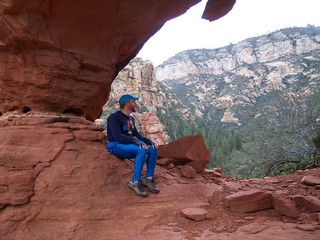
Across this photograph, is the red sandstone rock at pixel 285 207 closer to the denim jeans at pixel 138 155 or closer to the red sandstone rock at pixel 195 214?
the red sandstone rock at pixel 195 214

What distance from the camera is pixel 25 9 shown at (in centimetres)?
486

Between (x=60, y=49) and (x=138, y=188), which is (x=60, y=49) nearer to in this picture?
(x=60, y=49)

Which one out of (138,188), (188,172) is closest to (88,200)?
(138,188)

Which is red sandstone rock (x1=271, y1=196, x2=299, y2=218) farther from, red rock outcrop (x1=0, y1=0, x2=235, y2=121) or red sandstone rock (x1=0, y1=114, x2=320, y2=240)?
red rock outcrop (x1=0, y1=0, x2=235, y2=121)

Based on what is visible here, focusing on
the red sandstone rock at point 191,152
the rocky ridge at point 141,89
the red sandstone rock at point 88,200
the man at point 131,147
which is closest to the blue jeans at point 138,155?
the man at point 131,147

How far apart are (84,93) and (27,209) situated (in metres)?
2.44

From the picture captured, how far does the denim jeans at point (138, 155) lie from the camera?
4.83 meters

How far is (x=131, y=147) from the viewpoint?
5.00m

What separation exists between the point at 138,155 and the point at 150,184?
21.6 inches

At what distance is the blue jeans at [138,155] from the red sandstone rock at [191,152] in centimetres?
133

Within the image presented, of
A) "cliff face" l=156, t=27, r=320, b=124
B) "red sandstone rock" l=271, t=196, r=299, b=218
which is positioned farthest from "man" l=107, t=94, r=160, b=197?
"cliff face" l=156, t=27, r=320, b=124

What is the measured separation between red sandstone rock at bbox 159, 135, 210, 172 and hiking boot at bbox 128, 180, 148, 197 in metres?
1.69

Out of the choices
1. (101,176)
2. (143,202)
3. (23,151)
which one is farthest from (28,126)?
(143,202)

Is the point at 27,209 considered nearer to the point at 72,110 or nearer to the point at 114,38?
the point at 72,110
